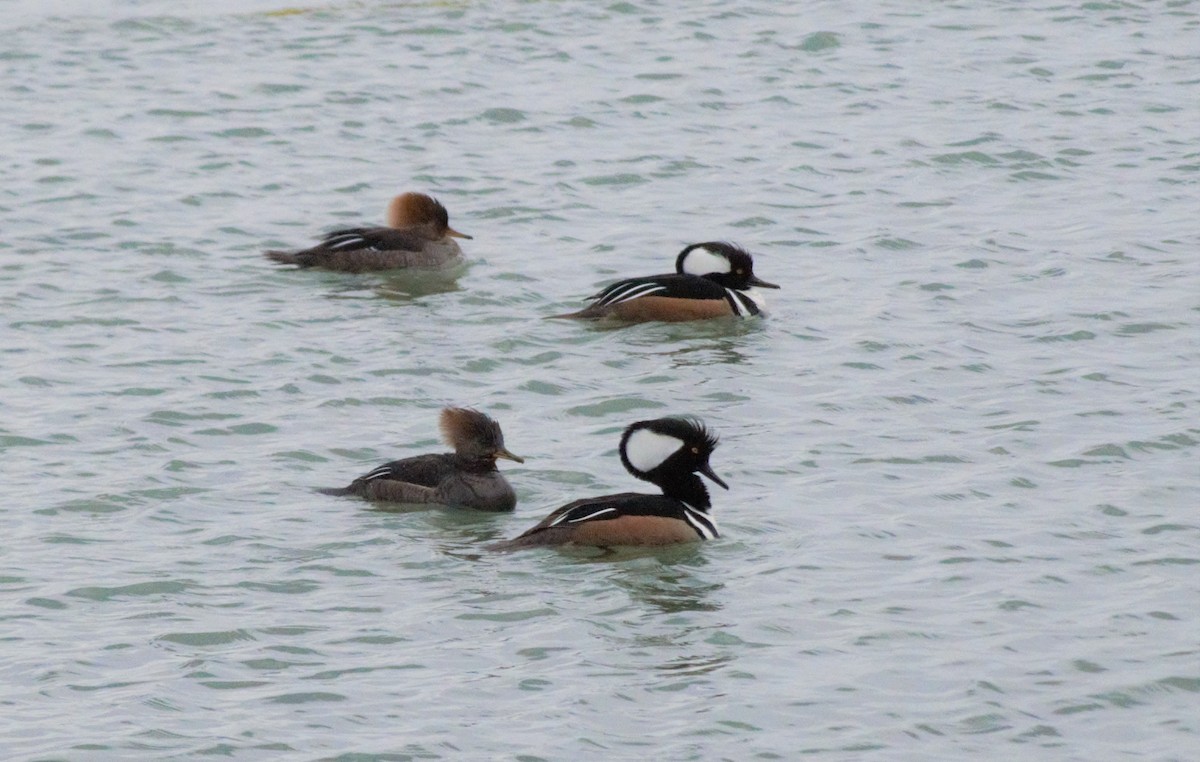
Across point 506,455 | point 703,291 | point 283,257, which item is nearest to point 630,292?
point 703,291

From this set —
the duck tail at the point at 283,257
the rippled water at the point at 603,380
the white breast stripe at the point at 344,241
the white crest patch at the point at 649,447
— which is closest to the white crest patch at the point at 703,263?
the rippled water at the point at 603,380

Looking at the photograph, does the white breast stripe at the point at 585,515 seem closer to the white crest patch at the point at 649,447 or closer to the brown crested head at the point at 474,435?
the white crest patch at the point at 649,447

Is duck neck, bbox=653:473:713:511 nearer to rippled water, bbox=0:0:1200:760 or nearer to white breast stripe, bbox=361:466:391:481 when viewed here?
rippled water, bbox=0:0:1200:760

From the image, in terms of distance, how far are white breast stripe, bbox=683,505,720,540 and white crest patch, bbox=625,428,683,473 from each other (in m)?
0.35

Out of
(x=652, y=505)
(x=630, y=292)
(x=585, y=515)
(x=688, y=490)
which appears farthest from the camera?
(x=630, y=292)

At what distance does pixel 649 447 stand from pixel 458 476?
1.01 meters

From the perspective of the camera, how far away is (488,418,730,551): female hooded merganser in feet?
32.2

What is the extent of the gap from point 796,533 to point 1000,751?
255cm

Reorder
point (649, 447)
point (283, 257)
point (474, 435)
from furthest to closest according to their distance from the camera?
point (283, 257) < point (474, 435) < point (649, 447)

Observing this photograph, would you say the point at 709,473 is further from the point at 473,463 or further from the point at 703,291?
the point at 703,291

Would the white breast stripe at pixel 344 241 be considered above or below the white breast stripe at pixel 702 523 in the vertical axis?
above

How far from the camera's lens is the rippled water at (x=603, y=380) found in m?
8.20

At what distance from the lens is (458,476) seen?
10.6 meters

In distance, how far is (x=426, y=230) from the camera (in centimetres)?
1543
